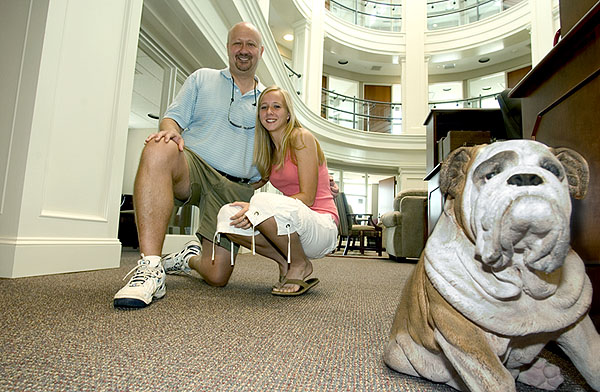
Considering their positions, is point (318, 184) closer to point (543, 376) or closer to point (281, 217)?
point (281, 217)

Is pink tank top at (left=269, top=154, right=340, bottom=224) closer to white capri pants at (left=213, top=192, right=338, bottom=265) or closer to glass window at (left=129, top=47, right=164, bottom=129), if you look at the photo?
white capri pants at (left=213, top=192, right=338, bottom=265)

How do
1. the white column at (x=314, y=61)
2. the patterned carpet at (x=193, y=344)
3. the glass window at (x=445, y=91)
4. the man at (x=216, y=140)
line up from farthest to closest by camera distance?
the glass window at (x=445, y=91), the white column at (x=314, y=61), the man at (x=216, y=140), the patterned carpet at (x=193, y=344)

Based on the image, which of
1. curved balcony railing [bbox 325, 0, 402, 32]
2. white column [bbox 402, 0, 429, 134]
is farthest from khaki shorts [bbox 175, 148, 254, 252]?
curved balcony railing [bbox 325, 0, 402, 32]

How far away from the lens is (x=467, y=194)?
0.48m

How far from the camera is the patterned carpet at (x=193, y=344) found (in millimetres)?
602

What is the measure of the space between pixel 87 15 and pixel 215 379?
2058 millimetres

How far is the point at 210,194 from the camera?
165 cm

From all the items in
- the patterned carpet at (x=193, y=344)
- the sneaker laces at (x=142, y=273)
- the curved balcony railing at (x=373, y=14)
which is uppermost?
the curved balcony railing at (x=373, y=14)

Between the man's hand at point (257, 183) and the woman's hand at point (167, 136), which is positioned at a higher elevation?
the woman's hand at point (167, 136)

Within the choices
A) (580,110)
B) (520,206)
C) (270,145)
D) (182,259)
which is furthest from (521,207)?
(182,259)

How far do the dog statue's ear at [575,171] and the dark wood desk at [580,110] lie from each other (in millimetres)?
438

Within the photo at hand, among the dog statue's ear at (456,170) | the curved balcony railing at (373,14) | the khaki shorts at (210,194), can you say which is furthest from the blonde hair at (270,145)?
the curved balcony railing at (373,14)

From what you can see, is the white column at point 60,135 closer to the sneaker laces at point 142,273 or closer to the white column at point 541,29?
the sneaker laces at point 142,273

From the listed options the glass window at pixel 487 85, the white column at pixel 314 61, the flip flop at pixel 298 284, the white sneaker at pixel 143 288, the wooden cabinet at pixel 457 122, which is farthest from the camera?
Result: the glass window at pixel 487 85
